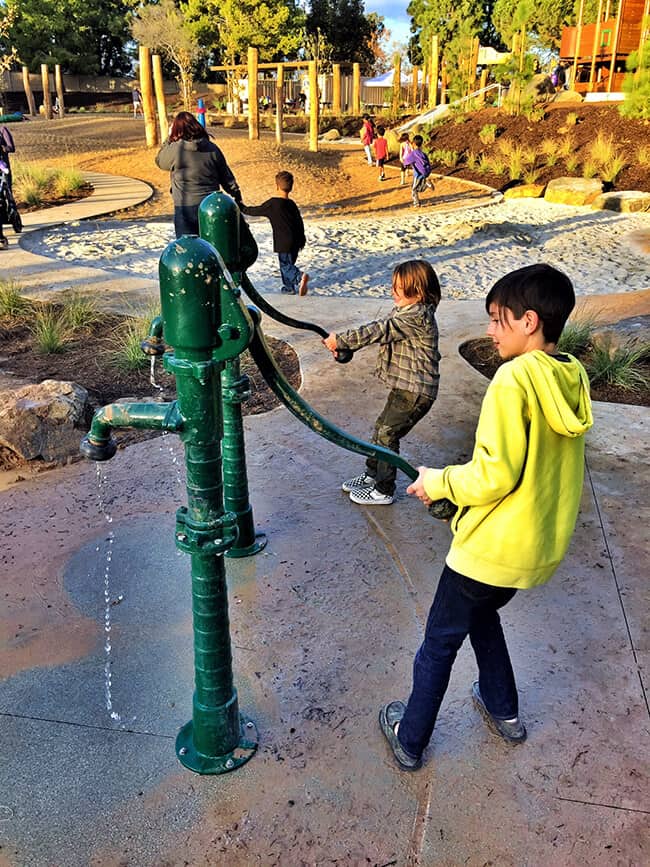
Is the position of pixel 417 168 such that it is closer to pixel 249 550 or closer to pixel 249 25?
pixel 249 550

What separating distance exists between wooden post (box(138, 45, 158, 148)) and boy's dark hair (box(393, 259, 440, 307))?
1764cm

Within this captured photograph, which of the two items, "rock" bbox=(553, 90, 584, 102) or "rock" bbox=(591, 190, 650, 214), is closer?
"rock" bbox=(591, 190, 650, 214)

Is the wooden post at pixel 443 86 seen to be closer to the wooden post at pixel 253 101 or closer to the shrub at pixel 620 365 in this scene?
the wooden post at pixel 253 101

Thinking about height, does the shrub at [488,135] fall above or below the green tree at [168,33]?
below

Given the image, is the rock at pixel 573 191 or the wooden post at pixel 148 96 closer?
the rock at pixel 573 191

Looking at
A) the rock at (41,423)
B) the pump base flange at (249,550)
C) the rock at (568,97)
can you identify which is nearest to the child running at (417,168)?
the rock at (568,97)

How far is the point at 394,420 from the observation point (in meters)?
3.15

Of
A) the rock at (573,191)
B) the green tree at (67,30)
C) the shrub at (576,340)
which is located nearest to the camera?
the shrub at (576,340)

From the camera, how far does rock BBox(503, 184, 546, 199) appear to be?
44.9 feet

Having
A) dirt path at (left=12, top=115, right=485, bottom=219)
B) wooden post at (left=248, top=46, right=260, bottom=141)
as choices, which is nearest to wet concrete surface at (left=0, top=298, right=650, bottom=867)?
dirt path at (left=12, top=115, right=485, bottom=219)

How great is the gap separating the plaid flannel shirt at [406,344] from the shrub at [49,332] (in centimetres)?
318

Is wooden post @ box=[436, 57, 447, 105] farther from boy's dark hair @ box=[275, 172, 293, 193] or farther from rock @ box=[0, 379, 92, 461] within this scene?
rock @ box=[0, 379, 92, 461]

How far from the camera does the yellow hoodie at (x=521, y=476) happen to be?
162 centimetres

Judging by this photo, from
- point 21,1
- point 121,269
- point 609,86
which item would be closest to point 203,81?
point 21,1
